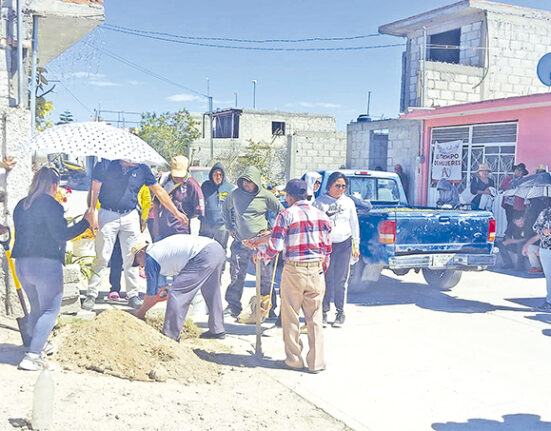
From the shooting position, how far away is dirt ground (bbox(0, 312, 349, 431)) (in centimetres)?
433

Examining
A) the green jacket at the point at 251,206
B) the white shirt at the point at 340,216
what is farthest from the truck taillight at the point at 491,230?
the green jacket at the point at 251,206

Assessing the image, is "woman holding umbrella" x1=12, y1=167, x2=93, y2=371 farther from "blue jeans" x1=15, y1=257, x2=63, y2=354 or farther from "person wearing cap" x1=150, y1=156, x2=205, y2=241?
"person wearing cap" x1=150, y1=156, x2=205, y2=241

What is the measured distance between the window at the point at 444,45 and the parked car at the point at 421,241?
1467 cm

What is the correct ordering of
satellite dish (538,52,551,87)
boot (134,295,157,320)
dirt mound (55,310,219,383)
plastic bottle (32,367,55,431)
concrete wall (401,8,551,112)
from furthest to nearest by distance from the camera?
concrete wall (401,8,551,112)
satellite dish (538,52,551,87)
boot (134,295,157,320)
dirt mound (55,310,219,383)
plastic bottle (32,367,55,431)

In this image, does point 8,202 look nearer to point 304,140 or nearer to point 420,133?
point 420,133

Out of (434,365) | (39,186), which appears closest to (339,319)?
(434,365)

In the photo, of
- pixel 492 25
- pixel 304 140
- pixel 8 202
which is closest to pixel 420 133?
pixel 492 25

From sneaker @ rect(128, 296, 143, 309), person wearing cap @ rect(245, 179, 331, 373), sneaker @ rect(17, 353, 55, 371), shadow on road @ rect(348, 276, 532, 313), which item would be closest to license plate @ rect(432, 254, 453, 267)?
shadow on road @ rect(348, 276, 532, 313)

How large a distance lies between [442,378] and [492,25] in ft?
58.6

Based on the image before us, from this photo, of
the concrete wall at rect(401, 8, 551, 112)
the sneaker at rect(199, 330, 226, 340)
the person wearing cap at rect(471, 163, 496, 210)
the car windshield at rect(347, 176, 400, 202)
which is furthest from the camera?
the concrete wall at rect(401, 8, 551, 112)

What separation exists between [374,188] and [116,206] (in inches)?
180

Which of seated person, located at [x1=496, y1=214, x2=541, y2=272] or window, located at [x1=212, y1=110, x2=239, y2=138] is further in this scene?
window, located at [x1=212, y1=110, x2=239, y2=138]

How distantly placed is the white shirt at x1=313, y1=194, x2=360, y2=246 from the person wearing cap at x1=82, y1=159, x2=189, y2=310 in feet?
5.75

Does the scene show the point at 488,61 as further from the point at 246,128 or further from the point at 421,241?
the point at 246,128
